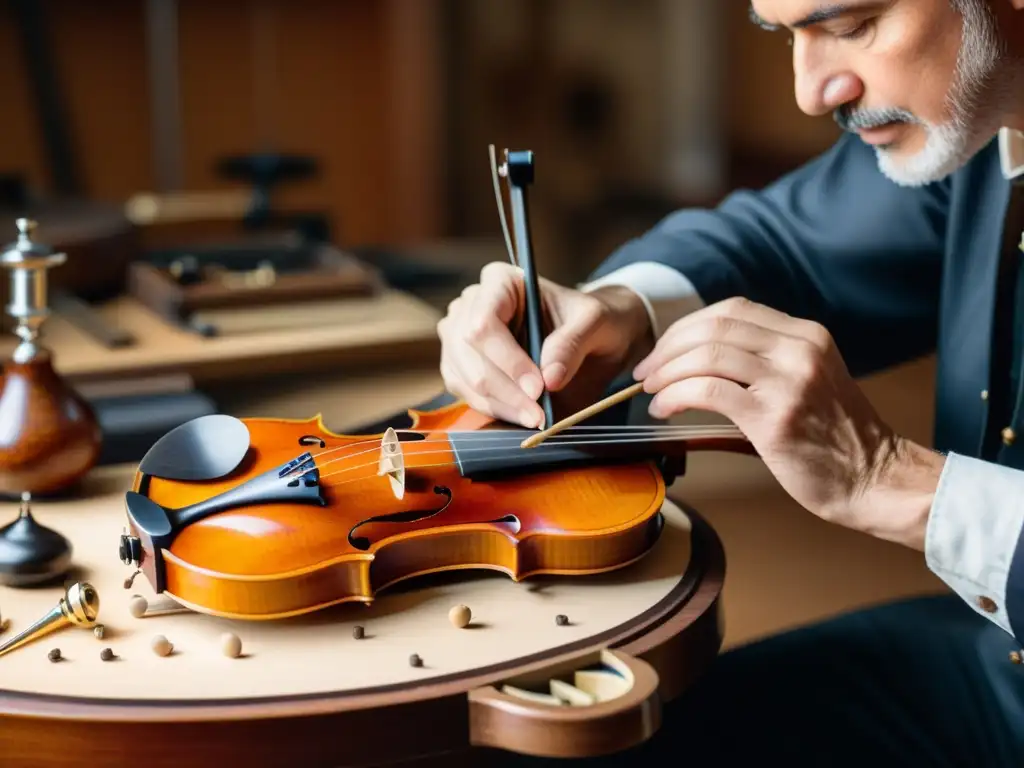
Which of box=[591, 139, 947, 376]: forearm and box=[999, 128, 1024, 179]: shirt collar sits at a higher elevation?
box=[999, 128, 1024, 179]: shirt collar

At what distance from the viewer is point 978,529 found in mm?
999

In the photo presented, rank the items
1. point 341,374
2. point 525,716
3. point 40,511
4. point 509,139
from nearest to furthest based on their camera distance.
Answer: point 525,716, point 40,511, point 341,374, point 509,139

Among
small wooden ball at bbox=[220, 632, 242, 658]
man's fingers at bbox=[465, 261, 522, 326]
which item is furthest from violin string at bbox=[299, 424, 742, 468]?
small wooden ball at bbox=[220, 632, 242, 658]

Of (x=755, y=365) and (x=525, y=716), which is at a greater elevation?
(x=755, y=365)

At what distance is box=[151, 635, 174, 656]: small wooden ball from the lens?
880mm

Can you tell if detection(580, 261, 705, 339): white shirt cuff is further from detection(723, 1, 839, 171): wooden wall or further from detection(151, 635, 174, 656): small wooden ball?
detection(723, 1, 839, 171): wooden wall

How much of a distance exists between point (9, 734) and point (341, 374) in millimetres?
983

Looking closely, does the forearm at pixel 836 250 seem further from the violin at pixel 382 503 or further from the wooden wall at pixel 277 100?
the wooden wall at pixel 277 100

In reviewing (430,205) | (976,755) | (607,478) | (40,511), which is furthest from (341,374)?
(430,205)

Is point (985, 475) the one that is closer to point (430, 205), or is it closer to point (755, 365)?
point (755, 365)

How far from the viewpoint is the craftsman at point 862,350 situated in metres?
1.01

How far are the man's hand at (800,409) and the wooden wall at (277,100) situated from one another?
307 centimetres

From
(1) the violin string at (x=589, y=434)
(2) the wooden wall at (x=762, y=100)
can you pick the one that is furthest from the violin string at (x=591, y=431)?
(2) the wooden wall at (x=762, y=100)

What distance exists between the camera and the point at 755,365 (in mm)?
1001
